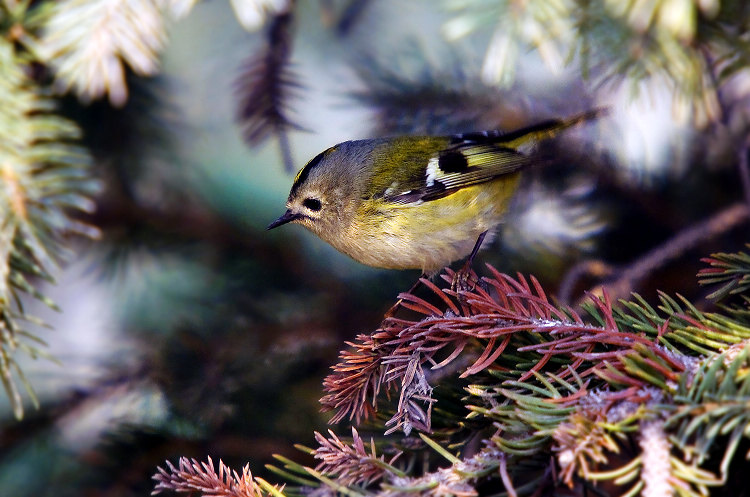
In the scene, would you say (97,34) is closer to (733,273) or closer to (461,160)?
(461,160)

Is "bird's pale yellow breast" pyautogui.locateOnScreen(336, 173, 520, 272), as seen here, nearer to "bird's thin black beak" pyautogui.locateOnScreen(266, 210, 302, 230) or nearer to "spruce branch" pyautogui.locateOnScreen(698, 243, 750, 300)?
"bird's thin black beak" pyautogui.locateOnScreen(266, 210, 302, 230)

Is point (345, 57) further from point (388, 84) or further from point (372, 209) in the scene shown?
point (372, 209)

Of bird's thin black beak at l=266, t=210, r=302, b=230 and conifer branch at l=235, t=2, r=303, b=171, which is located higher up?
conifer branch at l=235, t=2, r=303, b=171

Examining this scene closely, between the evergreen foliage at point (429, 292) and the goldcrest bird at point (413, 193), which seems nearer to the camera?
the evergreen foliage at point (429, 292)

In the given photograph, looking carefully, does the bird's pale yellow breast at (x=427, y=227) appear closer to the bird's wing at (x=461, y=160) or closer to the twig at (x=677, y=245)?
the bird's wing at (x=461, y=160)

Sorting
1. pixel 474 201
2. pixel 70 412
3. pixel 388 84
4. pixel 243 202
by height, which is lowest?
pixel 70 412

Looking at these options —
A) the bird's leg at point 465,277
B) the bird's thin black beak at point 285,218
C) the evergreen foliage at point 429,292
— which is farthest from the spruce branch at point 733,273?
the bird's thin black beak at point 285,218

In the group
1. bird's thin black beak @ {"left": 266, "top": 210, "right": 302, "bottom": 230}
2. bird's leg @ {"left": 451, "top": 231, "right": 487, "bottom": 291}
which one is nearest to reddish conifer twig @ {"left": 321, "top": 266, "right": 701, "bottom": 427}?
bird's leg @ {"left": 451, "top": 231, "right": 487, "bottom": 291}

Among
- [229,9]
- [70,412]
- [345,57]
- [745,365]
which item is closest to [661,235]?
[745,365]

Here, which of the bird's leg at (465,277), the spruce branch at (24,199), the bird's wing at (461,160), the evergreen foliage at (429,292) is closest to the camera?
the evergreen foliage at (429,292)
